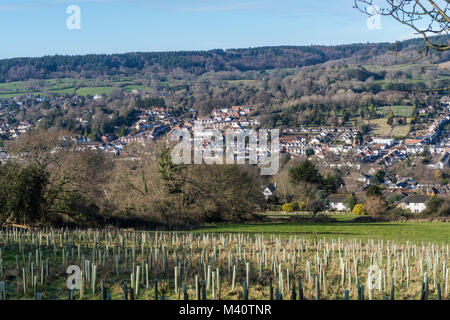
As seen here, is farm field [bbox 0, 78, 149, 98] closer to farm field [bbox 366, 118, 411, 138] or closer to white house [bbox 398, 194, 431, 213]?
farm field [bbox 366, 118, 411, 138]

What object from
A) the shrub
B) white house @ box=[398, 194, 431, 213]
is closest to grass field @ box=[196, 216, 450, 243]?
the shrub

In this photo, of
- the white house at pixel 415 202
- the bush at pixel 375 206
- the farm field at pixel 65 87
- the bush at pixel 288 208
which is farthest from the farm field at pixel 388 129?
the farm field at pixel 65 87

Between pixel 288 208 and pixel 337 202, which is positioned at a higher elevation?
pixel 288 208

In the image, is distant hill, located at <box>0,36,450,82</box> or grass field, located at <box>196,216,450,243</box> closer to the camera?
grass field, located at <box>196,216,450,243</box>

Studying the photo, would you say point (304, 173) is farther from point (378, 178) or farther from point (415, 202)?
point (378, 178)

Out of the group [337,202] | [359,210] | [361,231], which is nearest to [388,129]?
[337,202]

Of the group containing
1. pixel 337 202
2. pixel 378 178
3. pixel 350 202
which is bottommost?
pixel 378 178

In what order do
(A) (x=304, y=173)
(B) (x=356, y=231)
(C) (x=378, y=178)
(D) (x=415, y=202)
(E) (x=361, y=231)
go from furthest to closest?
1. (C) (x=378, y=178)
2. (D) (x=415, y=202)
3. (A) (x=304, y=173)
4. (E) (x=361, y=231)
5. (B) (x=356, y=231)

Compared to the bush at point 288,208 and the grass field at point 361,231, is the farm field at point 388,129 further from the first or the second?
the grass field at point 361,231
